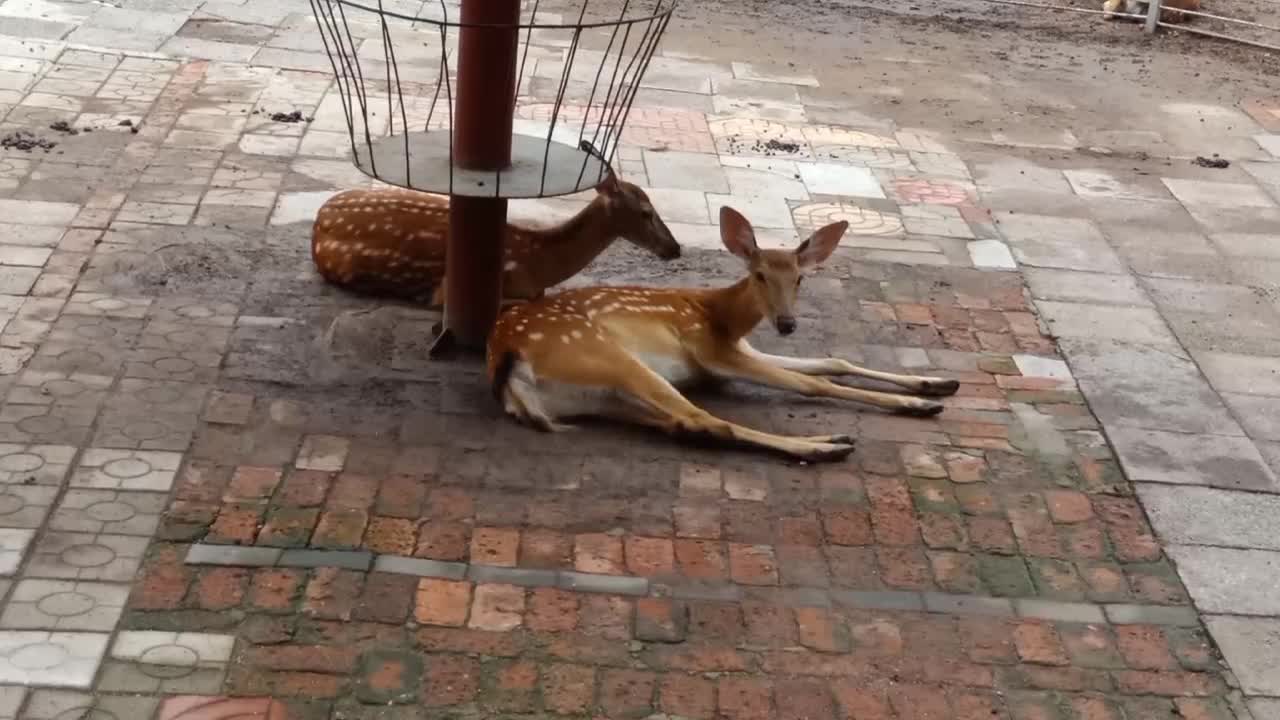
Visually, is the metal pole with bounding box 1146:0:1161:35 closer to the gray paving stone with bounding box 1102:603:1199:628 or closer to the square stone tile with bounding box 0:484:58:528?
the gray paving stone with bounding box 1102:603:1199:628

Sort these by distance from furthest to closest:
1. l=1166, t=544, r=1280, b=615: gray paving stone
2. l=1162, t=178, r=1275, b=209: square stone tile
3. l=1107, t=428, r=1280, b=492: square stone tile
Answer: l=1162, t=178, r=1275, b=209: square stone tile
l=1107, t=428, r=1280, b=492: square stone tile
l=1166, t=544, r=1280, b=615: gray paving stone

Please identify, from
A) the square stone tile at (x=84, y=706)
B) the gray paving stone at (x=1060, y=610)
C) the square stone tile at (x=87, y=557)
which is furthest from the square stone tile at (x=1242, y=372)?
the square stone tile at (x=84, y=706)

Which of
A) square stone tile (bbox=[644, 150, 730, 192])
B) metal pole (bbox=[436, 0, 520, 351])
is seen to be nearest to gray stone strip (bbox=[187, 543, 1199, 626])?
metal pole (bbox=[436, 0, 520, 351])

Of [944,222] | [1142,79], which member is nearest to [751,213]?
[944,222]

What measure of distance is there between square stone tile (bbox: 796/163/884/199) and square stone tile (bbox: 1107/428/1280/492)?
251cm

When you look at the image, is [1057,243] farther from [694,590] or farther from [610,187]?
[694,590]

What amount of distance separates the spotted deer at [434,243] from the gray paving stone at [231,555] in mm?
1779

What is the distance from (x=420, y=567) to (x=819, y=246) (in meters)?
1.91

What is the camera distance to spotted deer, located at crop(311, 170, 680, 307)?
573 centimetres

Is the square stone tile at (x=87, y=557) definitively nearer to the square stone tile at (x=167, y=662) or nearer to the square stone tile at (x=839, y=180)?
the square stone tile at (x=167, y=662)

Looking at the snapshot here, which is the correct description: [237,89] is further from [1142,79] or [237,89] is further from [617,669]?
[1142,79]

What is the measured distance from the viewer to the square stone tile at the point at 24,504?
4.18 meters

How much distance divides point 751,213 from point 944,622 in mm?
3277

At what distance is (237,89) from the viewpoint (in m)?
8.07
